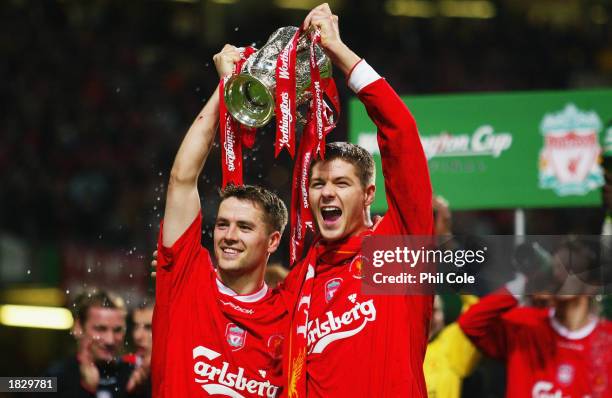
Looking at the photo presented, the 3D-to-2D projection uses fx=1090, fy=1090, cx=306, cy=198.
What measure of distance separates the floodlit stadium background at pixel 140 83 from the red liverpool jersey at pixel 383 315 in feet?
15.1

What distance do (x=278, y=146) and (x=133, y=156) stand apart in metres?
7.71

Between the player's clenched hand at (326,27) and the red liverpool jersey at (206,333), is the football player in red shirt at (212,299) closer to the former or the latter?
the red liverpool jersey at (206,333)

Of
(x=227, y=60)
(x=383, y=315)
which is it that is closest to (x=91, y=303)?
(x=227, y=60)

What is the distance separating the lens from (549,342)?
461 centimetres

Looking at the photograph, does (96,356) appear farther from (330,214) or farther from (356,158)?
(356,158)

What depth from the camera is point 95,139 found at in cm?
1122

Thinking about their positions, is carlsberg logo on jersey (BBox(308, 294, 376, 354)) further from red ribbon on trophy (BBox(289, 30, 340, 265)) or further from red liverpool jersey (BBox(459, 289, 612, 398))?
red liverpool jersey (BBox(459, 289, 612, 398))

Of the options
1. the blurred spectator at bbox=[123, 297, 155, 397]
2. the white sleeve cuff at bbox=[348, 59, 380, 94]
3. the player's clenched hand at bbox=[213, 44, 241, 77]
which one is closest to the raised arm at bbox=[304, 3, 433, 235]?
the white sleeve cuff at bbox=[348, 59, 380, 94]

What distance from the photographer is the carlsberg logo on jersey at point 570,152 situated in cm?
553

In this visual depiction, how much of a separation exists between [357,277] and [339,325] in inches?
6.9

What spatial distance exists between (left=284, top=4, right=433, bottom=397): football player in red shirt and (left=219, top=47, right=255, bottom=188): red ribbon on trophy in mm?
273

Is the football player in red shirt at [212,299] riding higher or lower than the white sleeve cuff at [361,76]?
lower

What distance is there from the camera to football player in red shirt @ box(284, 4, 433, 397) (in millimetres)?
3443

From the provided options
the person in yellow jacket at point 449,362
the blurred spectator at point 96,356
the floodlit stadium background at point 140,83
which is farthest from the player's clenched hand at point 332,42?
the floodlit stadium background at point 140,83
